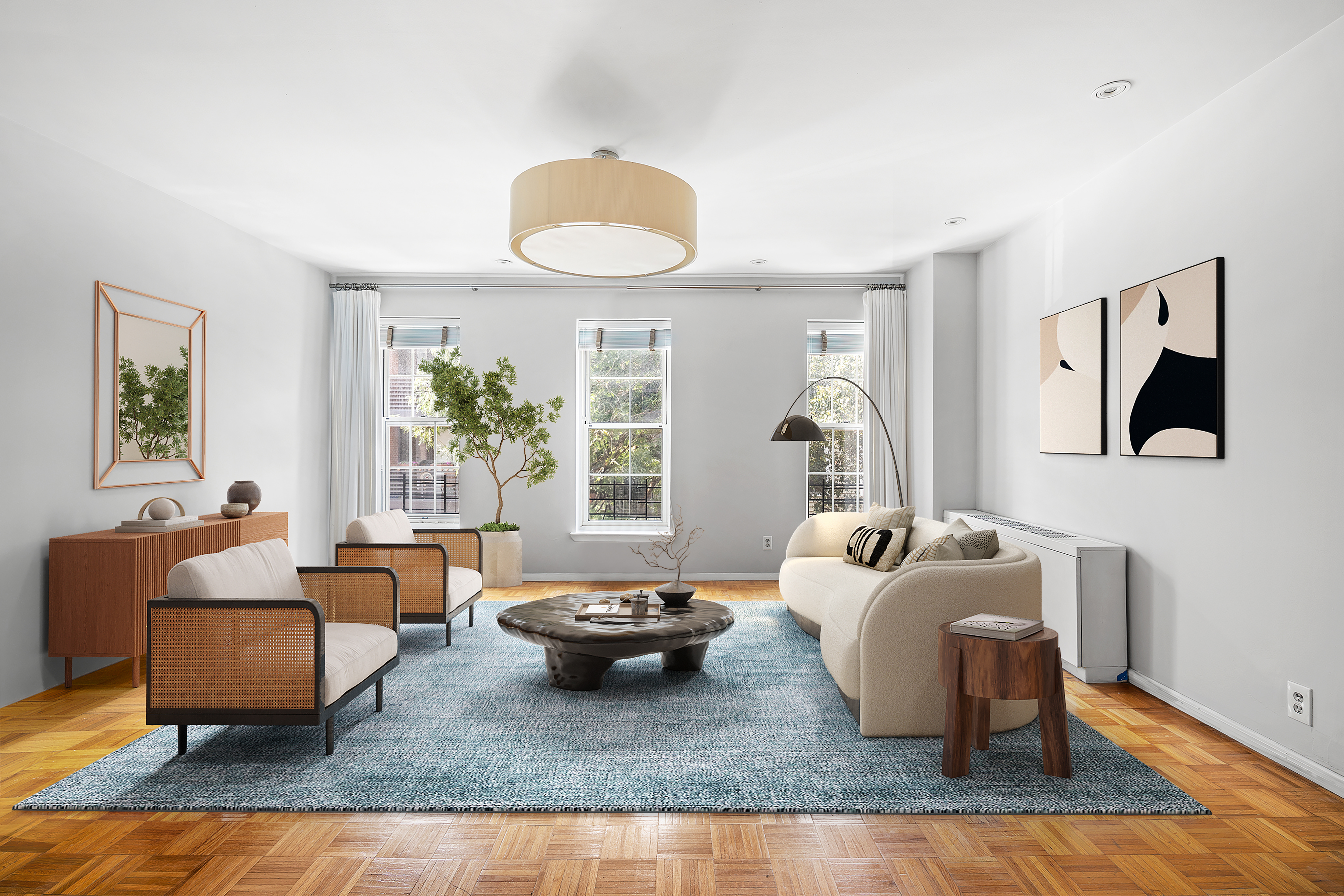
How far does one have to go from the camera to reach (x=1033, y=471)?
483 cm

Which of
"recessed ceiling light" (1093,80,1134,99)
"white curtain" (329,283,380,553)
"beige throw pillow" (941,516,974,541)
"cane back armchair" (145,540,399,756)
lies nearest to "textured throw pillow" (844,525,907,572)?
"beige throw pillow" (941,516,974,541)

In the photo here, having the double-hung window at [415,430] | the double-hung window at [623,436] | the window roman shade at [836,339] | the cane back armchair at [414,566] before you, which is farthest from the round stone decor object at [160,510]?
the window roman shade at [836,339]

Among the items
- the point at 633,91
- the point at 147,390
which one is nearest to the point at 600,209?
the point at 633,91

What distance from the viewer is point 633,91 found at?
311 cm

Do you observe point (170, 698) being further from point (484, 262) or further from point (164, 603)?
point (484, 262)

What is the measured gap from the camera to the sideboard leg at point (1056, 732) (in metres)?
2.57

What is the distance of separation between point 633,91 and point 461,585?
9.88 ft

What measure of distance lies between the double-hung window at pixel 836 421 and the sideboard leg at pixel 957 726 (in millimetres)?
4058

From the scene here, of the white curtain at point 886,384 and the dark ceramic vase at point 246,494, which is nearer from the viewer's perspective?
the dark ceramic vase at point 246,494

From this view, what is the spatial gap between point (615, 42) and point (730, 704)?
2867 millimetres

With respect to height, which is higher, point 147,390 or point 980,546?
point 147,390

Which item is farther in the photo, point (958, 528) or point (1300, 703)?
point (958, 528)

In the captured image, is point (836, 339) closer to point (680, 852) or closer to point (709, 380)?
point (709, 380)

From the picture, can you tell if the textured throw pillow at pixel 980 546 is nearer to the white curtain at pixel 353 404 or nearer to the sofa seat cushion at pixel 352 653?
the sofa seat cushion at pixel 352 653
